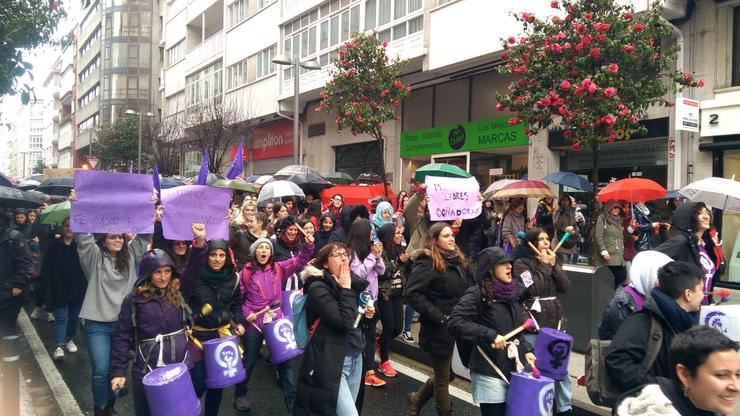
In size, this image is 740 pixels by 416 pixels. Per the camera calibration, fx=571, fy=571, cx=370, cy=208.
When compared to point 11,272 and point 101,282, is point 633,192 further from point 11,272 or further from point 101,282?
point 11,272

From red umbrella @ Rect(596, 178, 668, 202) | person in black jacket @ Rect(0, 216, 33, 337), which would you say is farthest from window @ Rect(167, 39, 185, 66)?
person in black jacket @ Rect(0, 216, 33, 337)

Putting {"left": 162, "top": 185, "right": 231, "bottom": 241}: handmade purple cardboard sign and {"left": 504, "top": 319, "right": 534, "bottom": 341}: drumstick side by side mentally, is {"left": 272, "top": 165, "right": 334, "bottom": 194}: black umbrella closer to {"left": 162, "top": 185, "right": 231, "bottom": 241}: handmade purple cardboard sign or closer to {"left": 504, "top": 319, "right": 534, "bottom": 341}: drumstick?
{"left": 162, "top": 185, "right": 231, "bottom": 241}: handmade purple cardboard sign

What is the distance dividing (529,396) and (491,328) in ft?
1.60

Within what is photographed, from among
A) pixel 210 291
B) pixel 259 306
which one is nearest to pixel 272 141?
pixel 259 306

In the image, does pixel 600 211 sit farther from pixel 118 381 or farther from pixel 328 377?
pixel 118 381

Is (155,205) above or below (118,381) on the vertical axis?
above

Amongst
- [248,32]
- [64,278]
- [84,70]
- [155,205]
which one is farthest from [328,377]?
[84,70]

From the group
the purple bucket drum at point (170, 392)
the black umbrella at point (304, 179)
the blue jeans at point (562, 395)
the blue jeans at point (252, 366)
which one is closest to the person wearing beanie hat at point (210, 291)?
the blue jeans at point (252, 366)

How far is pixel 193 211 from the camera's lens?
486cm

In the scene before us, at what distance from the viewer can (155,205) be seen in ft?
15.9

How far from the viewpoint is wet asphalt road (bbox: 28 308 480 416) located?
5129 mm

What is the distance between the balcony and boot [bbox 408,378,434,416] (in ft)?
91.8

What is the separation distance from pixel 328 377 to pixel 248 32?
25.7 metres

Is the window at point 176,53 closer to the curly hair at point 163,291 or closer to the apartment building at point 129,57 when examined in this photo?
the apartment building at point 129,57
